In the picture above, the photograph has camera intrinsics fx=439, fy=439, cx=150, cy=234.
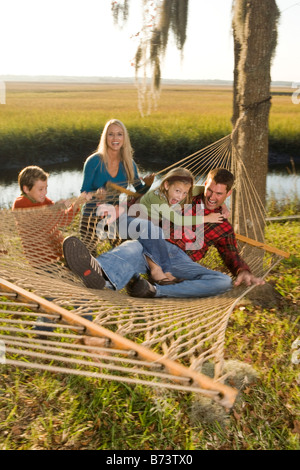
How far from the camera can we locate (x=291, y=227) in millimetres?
4004

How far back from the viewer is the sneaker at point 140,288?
1.97 metres

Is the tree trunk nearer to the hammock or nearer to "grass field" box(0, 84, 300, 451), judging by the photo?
the hammock

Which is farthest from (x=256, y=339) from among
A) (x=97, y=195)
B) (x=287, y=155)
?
(x=287, y=155)

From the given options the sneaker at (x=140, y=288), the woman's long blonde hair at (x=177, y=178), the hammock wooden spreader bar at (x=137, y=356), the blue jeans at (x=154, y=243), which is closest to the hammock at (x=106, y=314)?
the hammock wooden spreader bar at (x=137, y=356)

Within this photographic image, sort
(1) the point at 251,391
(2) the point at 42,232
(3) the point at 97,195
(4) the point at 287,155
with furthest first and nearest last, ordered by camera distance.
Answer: (4) the point at 287,155 < (3) the point at 97,195 < (2) the point at 42,232 < (1) the point at 251,391

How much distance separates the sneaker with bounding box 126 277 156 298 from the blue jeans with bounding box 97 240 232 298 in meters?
0.03

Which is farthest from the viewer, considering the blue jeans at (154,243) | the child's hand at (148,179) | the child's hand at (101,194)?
the child's hand at (148,179)

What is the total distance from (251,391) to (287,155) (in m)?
10.4

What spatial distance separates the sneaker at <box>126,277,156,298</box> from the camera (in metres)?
1.97

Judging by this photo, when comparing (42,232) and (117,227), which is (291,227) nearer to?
(117,227)

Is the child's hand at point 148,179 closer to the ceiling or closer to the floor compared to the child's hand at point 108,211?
closer to the ceiling

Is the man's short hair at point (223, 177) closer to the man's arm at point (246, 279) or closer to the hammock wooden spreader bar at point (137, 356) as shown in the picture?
the man's arm at point (246, 279)

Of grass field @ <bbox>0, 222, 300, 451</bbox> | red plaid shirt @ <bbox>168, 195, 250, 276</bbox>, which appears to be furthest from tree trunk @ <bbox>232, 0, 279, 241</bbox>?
grass field @ <bbox>0, 222, 300, 451</bbox>

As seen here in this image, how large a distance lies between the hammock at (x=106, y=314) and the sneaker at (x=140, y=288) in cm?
11
